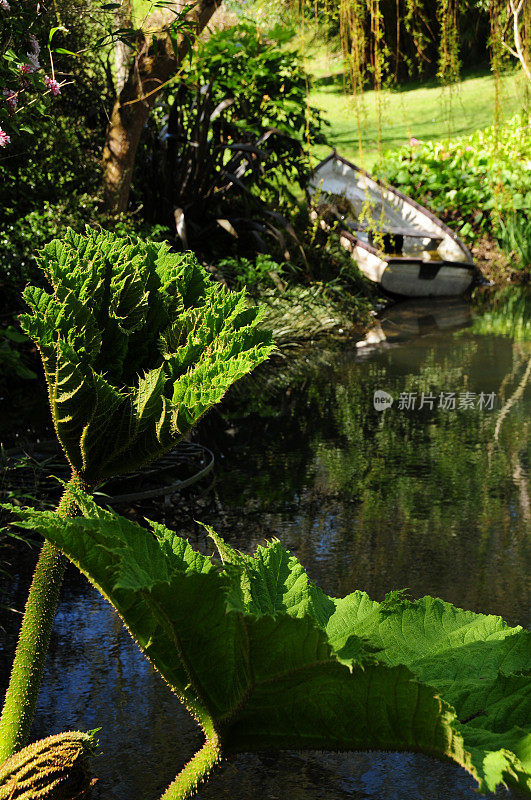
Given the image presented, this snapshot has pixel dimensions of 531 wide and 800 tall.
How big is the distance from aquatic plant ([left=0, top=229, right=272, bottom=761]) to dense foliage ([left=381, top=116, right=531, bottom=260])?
40.9 ft

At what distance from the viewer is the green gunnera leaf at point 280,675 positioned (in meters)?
0.88

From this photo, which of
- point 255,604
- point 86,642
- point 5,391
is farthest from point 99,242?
point 5,391

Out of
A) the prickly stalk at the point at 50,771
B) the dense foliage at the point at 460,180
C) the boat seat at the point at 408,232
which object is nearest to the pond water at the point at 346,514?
the prickly stalk at the point at 50,771

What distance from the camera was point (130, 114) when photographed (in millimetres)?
7949

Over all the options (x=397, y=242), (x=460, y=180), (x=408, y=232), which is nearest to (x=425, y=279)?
(x=397, y=242)

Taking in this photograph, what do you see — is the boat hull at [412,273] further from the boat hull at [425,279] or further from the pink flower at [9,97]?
the pink flower at [9,97]

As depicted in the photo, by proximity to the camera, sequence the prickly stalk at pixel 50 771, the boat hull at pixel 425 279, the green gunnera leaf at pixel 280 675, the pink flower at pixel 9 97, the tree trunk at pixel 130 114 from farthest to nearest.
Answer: the boat hull at pixel 425 279 < the tree trunk at pixel 130 114 < the pink flower at pixel 9 97 < the prickly stalk at pixel 50 771 < the green gunnera leaf at pixel 280 675

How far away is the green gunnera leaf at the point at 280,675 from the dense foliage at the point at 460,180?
12863 mm

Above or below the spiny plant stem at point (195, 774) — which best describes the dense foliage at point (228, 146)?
below

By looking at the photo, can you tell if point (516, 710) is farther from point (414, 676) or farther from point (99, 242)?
point (99, 242)

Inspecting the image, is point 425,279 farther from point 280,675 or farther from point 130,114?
point 280,675

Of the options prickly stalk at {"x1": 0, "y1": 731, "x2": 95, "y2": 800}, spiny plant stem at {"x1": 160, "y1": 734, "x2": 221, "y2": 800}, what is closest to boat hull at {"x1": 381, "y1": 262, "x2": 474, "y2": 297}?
prickly stalk at {"x1": 0, "y1": 731, "x2": 95, "y2": 800}

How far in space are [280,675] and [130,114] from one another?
7699mm

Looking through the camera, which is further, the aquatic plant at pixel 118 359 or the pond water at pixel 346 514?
the pond water at pixel 346 514
